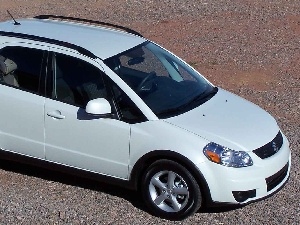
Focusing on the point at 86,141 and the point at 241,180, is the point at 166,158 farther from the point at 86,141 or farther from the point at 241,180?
the point at 86,141

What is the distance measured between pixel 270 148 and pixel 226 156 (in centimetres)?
62

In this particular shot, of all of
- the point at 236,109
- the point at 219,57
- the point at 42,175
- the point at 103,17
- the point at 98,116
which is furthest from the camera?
the point at 103,17

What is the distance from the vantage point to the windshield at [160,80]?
785 cm

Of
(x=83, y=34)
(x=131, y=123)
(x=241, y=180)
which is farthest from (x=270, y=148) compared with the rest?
(x=83, y=34)

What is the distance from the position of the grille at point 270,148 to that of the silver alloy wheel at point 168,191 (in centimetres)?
82

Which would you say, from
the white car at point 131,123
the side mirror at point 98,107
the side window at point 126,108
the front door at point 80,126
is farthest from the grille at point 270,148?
the side mirror at point 98,107

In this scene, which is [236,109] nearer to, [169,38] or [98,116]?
[98,116]

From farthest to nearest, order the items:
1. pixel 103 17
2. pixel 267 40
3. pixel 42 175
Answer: pixel 103 17 < pixel 267 40 < pixel 42 175

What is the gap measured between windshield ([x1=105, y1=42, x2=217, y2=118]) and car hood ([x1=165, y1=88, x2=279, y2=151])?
0.48 feet

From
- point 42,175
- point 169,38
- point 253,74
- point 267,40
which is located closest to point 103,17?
point 169,38

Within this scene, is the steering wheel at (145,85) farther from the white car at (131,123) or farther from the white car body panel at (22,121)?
the white car body panel at (22,121)

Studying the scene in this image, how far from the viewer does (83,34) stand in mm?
8586

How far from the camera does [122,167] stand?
770 cm

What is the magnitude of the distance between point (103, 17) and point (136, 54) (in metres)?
10.3
